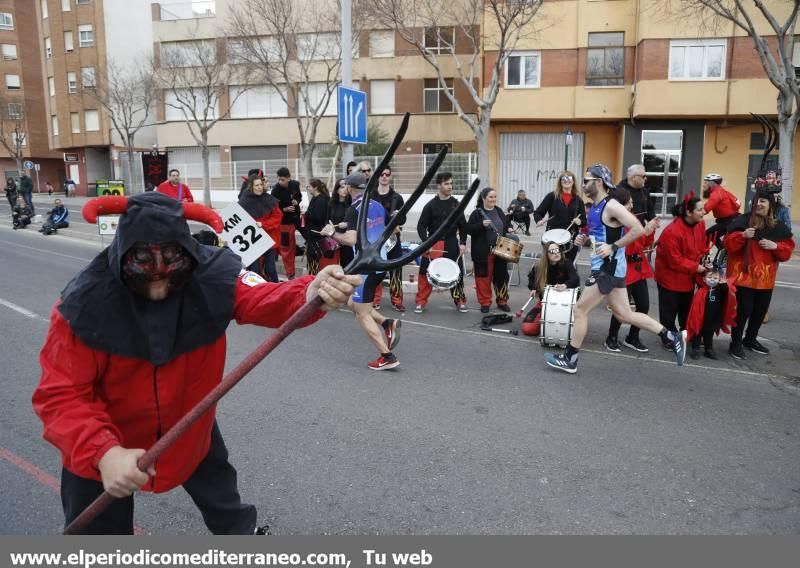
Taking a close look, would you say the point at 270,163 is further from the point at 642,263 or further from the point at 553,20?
the point at 642,263

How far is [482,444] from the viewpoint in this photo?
430 cm

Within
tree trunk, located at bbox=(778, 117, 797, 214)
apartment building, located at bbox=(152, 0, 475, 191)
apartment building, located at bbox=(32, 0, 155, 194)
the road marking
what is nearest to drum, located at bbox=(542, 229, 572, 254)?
the road marking

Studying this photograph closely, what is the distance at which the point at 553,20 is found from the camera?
2556 centimetres

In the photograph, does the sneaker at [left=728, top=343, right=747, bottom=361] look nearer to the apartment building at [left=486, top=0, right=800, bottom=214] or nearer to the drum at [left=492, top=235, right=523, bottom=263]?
the drum at [left=492, top=235, right=523, bottom=263]

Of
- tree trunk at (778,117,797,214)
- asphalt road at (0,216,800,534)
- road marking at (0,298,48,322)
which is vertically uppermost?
tree trunk at (778,117,797,214)

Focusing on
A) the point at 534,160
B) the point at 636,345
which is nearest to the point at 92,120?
the point at 534,160

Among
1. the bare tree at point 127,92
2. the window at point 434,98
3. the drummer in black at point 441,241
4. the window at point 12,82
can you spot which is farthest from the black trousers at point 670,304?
the window at point 12,82

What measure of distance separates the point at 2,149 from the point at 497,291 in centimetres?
6038

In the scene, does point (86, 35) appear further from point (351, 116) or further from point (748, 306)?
point (748, 306)

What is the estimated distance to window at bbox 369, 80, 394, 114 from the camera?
33406 mm

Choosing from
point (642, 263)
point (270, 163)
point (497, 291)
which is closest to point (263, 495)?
point (642, 263)

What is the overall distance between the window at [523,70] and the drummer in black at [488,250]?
1938 centimetres

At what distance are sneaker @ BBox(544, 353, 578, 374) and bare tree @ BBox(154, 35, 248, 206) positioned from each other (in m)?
28.7

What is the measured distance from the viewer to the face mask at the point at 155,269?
2.02 m
